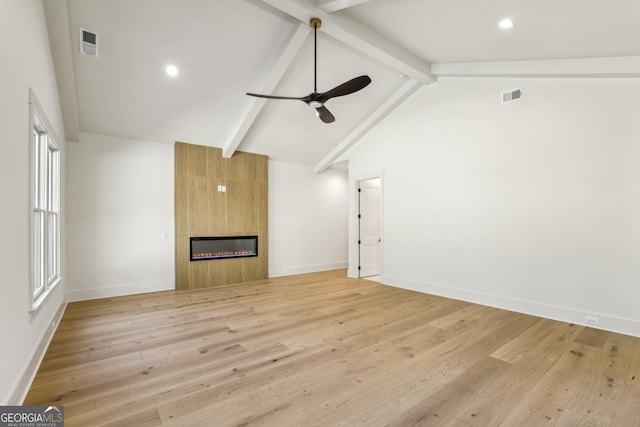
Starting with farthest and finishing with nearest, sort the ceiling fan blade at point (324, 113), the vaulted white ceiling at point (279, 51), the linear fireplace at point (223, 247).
Result: the linear fireplace at point (223, 247), the ceiling fan blade at point (324, 113), the vaulted white ceiling at point (279, 51)

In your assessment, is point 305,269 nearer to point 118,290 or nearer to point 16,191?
point 118,290

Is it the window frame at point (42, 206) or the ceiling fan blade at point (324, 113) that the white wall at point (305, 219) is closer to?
the ceiling fan blade at point (324, 113)

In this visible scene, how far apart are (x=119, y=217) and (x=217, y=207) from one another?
1661 millimetres

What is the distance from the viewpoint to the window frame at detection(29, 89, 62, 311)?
2.47m

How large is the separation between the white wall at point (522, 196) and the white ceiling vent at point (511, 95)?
7cm

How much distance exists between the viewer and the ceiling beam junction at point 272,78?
379 cm

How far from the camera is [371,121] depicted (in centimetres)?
612

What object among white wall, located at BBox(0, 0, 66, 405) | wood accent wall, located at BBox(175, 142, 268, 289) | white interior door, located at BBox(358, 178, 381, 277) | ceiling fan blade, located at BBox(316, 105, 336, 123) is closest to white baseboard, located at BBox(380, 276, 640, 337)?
white interior door, located at BBox(358, 178, 381, 277)

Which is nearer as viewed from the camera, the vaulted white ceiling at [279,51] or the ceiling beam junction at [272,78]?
the vaulted white ceiling at [279,51]

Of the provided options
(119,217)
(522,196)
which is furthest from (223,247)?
(522,196)

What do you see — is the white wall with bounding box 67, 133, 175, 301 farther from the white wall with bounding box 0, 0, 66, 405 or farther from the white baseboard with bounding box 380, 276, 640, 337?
the white baseboard with bounding box 380, 276, 640, 337

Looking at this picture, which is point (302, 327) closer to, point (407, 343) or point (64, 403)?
point (407, 343)

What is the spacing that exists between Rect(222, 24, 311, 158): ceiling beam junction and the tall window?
2553mm

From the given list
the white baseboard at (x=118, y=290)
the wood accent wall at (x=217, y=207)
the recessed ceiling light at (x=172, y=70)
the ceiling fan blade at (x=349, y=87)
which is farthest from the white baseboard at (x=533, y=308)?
the recessed ceiling light at (x=172, y=70)
